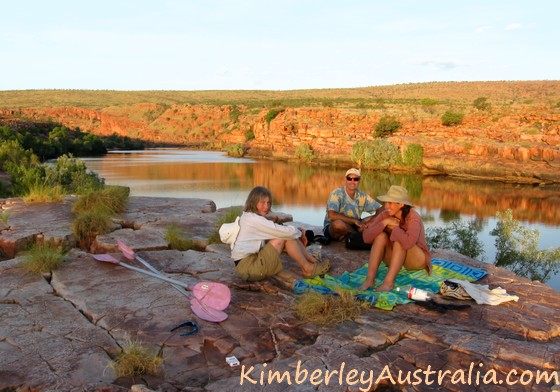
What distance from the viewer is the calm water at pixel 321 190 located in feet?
48.4

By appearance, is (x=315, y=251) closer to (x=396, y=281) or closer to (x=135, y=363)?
(x=396, y=281)

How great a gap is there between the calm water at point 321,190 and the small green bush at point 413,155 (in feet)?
4.25

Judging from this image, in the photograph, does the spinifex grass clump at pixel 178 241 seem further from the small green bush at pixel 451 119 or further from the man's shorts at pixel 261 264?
the small green bush at pixel 451 119

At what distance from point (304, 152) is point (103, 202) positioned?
24889 mm

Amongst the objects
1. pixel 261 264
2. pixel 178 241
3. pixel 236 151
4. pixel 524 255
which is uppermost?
pixel 261 264

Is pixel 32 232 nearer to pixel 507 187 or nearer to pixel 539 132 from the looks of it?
pixel 507 187

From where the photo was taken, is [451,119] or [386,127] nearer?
[451,119]

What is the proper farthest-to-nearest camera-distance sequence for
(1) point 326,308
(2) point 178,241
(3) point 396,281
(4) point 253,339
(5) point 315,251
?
(2) point 178,241 < (5) point 315,251 < (3) point 396,281 < (1) point 326,308 < (4) point 253,339

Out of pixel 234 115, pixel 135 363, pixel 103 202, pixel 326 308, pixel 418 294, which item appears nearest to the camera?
pixel 135 363

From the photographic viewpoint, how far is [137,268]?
4.85m

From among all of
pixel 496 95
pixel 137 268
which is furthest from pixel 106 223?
pixel 496 95

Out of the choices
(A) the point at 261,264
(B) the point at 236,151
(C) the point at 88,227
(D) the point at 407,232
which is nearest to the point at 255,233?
(A) the point at 261,264

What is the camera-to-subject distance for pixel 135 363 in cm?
297

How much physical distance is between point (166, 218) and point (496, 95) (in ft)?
198
